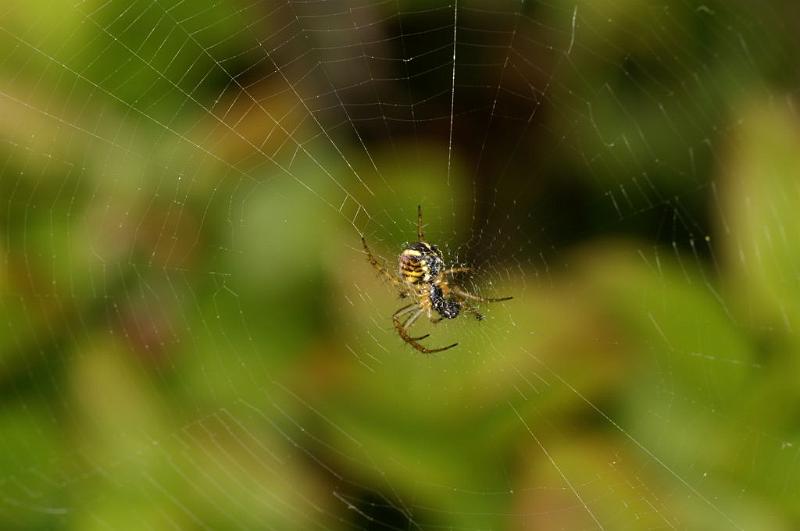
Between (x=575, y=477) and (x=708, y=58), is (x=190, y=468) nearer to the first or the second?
(x=575, y=477)

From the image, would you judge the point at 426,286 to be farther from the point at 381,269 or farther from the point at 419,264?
the point at 381,269

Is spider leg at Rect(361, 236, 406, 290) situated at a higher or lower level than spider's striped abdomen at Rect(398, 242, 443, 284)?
lower

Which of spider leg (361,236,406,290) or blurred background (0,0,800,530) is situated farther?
spider leg (361,236,406,290)

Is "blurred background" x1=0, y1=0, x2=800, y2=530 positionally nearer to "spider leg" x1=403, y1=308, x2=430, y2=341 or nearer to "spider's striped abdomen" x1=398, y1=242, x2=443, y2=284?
"spider leg" x1=403, y1=308, x2=430, y2=341

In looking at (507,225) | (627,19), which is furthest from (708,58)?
(507,225)

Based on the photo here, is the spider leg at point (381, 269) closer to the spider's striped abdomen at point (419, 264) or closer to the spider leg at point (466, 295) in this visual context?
the spider's striped abdomen at point (419, 264)

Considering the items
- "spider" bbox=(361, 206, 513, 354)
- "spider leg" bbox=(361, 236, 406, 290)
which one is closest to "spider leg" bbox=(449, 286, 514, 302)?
"spider" bbox=(361, 206, 513, 354)

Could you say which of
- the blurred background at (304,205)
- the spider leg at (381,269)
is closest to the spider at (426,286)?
the spider leg at (381,269)
